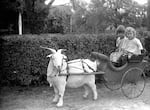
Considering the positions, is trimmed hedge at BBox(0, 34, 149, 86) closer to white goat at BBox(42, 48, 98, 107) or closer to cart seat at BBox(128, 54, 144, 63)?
white goat at BBox(42, 48, 98, 107)

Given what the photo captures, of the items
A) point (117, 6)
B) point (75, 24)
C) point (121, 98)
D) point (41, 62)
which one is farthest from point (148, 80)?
point (75, 24)

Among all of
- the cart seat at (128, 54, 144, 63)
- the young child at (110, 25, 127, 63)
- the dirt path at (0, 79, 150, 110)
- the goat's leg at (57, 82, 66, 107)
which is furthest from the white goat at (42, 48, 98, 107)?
the cart seat at (128, 54, 144, 63)

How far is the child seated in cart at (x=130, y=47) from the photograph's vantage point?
5906 millimetres

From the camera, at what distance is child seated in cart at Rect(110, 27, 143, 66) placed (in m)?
5.91

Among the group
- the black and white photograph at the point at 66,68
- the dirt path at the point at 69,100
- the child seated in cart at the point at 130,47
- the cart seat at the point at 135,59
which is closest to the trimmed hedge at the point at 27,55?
the black and white photograph at the point at 66,68

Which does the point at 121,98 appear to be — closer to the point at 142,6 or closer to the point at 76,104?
the point at 76,104

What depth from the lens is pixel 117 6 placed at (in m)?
16.6

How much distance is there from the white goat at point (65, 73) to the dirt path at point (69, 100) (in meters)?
0.32

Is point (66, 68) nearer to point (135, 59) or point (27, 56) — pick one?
point (27, 56)

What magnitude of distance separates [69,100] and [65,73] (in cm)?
110

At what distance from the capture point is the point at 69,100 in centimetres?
593

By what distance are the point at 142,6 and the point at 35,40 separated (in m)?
12.7

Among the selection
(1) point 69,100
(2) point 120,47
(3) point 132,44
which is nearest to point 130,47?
(3) point 132,44

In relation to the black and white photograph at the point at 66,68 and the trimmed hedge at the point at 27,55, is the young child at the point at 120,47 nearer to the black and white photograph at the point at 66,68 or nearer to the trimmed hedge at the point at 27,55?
the black and white photograph at the point at 66,68
